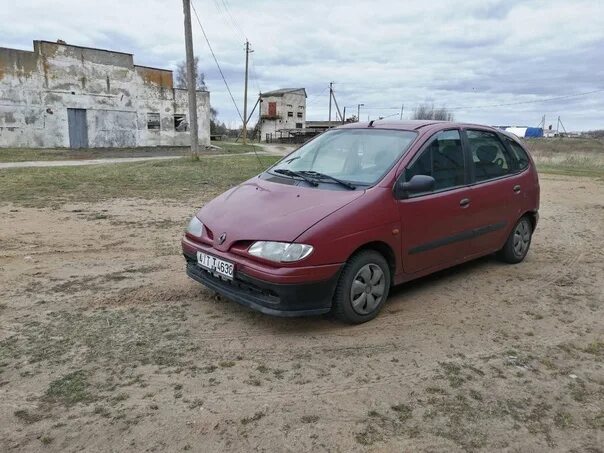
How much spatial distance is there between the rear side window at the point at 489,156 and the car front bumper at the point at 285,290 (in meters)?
2.29

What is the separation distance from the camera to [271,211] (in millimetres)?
3920

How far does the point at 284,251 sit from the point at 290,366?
80cm

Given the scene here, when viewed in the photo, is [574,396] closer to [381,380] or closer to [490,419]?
[490,419]

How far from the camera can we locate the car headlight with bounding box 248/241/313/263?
3.57 meters

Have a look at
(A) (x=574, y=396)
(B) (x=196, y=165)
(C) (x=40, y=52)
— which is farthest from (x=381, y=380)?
(C) (x=40, y=52)

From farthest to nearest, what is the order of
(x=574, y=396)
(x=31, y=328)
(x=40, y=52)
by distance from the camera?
(x=40, y=52) → (x=31, y=328) → (x=574, y=396)

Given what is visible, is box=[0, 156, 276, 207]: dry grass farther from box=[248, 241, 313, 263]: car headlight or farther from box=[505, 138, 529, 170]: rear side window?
box=[248, 241, 313, 263]: car headlight

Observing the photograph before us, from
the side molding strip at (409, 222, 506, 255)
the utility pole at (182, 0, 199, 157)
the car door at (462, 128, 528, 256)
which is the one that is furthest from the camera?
the utility pole at (182, 0, 199, 157)

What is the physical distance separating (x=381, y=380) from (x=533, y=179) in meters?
3.92

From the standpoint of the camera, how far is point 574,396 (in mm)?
3061

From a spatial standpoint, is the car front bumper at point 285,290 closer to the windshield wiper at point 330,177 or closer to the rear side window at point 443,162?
the windshield wiper at point 330,177

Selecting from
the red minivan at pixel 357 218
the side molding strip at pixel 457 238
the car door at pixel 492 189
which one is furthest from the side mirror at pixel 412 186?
the car door at pixel 492 189

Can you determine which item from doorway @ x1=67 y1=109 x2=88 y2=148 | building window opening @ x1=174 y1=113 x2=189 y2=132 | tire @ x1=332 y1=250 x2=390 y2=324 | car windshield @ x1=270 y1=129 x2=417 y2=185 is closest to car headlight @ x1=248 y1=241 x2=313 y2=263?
tire @ x1=332 y1=250 x2=390 y2=324

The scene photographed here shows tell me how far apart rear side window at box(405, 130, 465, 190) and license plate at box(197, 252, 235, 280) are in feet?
5.62
